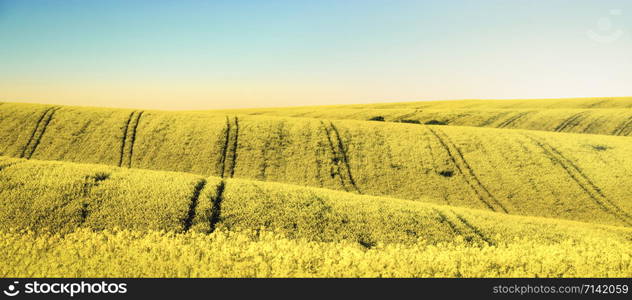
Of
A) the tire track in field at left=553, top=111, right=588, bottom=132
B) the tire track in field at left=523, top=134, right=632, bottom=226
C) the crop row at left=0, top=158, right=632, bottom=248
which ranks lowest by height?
the tire track in field at left=523, top=134, right=632, bottom=226

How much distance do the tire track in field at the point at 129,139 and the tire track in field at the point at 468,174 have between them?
3474 centimetres

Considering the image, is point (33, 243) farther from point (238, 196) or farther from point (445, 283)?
point (445, 283)

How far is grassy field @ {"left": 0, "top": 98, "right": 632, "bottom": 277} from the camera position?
36.2 ft

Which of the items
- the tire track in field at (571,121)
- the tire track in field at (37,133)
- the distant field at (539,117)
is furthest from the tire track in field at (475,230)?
the tire track in field at (571,121)

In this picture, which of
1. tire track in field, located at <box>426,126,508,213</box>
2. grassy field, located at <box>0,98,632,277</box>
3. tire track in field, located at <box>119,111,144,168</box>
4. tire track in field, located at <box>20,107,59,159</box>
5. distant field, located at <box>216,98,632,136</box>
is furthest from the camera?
distant field, located at <box>216,98,632,136</box>

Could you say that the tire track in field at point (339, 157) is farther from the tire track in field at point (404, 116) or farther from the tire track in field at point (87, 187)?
the tire track in field at point (404, 116)

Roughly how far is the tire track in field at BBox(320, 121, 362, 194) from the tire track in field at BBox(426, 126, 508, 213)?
11510 millimetres

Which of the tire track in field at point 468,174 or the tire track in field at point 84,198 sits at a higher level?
the tire track in field at point 84,198

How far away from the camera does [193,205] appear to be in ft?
53.4

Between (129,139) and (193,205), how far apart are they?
1237 inches

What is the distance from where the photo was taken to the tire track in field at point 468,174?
34.1 meters

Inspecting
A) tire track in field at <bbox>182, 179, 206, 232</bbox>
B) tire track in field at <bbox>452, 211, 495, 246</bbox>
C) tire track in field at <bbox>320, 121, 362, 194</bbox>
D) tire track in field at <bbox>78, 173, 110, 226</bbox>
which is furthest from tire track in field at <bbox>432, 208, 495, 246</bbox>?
tire track in field at <bbox>320, 121, 362, 194</bbox>

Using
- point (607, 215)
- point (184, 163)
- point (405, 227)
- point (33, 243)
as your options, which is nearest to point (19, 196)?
point (33, 243)

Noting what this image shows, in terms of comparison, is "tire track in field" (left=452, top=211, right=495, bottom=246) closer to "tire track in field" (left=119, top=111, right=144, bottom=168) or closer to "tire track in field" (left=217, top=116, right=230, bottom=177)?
"tire track in field" (left=217, top=116, right=230, bottom=177)
